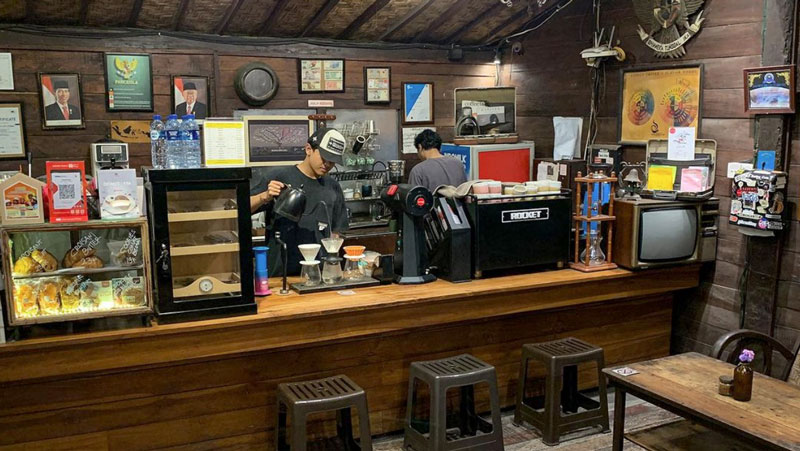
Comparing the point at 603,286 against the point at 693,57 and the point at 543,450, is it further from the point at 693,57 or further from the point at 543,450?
the point at 693,57

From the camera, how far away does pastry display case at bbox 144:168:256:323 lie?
2.85 meters

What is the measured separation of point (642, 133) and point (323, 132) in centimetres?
235

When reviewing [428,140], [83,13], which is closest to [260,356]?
[428,140]

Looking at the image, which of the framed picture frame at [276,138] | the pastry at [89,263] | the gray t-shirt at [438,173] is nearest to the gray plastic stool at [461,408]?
the pastry at [89,263]

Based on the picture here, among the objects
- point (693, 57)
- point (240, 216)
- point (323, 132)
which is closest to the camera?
point (240, 216)

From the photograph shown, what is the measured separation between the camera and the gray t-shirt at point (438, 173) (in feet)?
17.1

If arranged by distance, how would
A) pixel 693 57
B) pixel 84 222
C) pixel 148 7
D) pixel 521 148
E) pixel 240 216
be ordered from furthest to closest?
pixel 521 148, pixel 148 7, pixel 693 57, pixel 240 216, pixel 84 222

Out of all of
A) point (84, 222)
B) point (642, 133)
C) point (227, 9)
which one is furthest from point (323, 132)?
point (642, 133)

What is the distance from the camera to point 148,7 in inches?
187

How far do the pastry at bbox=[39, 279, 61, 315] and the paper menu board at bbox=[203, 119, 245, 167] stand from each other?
79 centimetres

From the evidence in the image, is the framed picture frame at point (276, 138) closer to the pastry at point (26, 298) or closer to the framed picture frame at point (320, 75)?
the framed picture frame at point (320, 75)

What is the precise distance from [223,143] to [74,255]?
757 mm

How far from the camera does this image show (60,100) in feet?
15.8

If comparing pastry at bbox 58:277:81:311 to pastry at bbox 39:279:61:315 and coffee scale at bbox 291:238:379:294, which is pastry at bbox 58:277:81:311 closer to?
pastry at bbox 39:279:61:315
